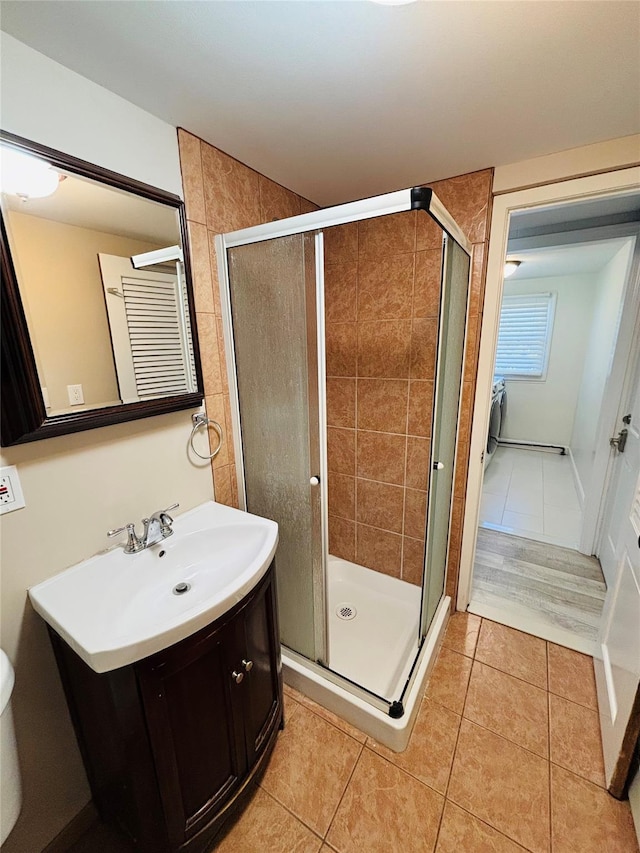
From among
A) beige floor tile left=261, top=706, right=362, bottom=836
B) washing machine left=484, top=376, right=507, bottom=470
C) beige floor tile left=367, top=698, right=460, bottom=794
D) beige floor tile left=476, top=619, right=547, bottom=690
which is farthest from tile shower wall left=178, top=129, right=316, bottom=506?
washing machine left=484, top=376, right=507, bottom=470

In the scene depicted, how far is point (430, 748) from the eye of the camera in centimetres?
138

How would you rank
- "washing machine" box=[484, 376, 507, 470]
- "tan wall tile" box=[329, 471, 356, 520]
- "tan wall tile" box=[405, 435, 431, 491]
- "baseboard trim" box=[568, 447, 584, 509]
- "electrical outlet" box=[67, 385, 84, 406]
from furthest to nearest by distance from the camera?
1. "washing machine" box=[484, 376, 507, 470]
2. "baseboard trim" box=[568, 447, 584, 509]
3. "tan wall tile" box=[329, 471, 356, 520]
4. "tan wall tile" box=[405, 435, 431, 491]
5. "electrical outlet" box=[67, 385, 84, 406]

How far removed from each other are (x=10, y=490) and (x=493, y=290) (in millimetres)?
2006

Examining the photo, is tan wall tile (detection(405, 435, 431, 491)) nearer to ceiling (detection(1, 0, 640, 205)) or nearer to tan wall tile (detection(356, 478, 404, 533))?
tan wall tile (detection(356, 478, 404, 533))

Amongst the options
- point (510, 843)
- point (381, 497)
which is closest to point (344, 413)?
point (381, 497)

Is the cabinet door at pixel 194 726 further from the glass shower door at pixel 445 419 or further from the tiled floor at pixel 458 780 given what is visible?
the glass shower door at pixel 445 419

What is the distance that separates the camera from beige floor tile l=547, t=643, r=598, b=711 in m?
1.57

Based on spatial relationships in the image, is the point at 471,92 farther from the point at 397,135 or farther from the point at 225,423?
the point at 225,423

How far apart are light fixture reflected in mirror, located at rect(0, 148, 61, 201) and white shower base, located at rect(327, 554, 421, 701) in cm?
184

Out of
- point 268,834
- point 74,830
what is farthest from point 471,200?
point 74,830

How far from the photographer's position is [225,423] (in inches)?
61.1

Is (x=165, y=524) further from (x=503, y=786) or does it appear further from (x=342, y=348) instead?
(x=503, y=786)

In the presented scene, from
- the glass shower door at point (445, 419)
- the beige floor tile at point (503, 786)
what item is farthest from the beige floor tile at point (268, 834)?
the glass shower door at point (445, 419)

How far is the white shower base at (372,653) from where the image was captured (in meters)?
1.43
